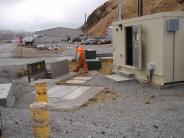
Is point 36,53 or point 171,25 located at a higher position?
point 171,25

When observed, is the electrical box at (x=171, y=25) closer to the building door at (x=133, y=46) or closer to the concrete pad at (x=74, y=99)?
the building door at (x=133, y=46)

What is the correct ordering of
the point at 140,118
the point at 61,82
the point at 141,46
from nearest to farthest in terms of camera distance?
the point at 140,118 → the point at 141,46 → the point at 61,82

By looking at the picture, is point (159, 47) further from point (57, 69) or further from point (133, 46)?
point (57, 69)

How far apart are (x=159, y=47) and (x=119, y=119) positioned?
174 inches

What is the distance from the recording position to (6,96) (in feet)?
31.2

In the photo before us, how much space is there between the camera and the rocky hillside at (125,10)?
211 feet

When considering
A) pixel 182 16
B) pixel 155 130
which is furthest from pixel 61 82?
pixel 155 130

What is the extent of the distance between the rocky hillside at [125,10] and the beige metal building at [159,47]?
46813 mm

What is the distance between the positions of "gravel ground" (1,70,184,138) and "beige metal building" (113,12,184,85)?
1016 millimetres

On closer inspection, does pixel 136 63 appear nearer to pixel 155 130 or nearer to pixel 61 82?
pixel 61 82

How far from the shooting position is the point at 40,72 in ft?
51.1

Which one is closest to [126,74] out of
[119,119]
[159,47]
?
[159,47]

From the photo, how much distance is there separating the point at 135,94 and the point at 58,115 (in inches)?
131

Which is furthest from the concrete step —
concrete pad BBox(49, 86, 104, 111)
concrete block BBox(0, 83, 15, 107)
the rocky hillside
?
the rocky hillside
